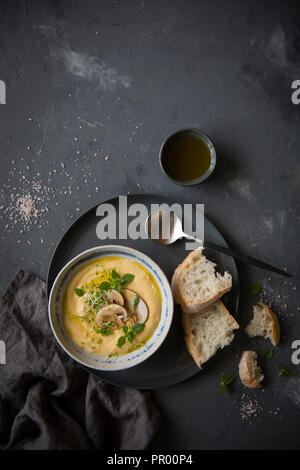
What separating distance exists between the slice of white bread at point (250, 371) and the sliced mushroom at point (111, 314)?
0.88m

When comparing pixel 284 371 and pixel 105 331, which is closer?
pixel 105 331

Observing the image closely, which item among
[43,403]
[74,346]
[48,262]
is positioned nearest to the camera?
[74,346]

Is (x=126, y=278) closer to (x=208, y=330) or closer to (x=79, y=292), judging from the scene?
(x=79, y=292)

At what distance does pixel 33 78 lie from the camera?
9.41ft

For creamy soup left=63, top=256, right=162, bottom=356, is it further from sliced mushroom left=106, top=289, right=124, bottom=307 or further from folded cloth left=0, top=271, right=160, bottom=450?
folded cloth left=0, top=271, right=160, bottom=450

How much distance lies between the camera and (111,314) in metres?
2.39

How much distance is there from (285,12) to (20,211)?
2380 mm

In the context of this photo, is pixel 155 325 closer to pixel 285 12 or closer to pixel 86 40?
pixel 86 40

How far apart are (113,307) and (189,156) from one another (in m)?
1.13

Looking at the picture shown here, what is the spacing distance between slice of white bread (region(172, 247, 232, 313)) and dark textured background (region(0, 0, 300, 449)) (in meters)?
0.41

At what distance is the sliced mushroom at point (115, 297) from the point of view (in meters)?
2.40

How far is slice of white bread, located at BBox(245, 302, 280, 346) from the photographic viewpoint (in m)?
2.67

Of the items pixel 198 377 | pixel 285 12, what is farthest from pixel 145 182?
pixel 285 12

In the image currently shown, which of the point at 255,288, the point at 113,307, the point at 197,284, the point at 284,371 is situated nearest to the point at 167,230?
the point at 197,284
